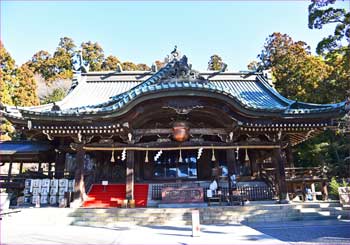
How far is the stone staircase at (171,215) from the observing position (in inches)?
345

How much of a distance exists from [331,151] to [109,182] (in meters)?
18.2

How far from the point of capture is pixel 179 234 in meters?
7.14

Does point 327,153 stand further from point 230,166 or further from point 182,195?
point 182,195

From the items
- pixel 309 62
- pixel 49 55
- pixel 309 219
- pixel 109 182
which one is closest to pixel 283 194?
pixel 309 219

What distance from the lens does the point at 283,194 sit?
404 inches

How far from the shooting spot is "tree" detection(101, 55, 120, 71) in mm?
42875

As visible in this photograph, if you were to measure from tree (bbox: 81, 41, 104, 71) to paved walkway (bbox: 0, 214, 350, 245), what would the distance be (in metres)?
37.8

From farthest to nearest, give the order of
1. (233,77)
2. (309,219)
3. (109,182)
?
(233,77) < (109,182) < (309,219)

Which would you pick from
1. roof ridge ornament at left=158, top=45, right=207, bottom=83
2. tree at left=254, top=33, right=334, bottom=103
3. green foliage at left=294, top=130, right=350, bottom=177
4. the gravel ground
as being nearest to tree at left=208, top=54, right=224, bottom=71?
tree at left=254, top=33, right=334, bottom=103

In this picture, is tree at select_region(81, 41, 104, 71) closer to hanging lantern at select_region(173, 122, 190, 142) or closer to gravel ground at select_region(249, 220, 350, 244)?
hanging lantern at select_region(173, 122, 190, 142)

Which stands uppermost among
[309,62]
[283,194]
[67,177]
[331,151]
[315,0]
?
[309,62]

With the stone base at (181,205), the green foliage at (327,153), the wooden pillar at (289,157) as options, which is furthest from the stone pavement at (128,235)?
the green foliage at (327,153)

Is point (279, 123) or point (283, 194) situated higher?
point (279, 123)

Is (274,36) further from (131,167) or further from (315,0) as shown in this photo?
(131,167)
